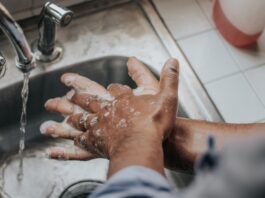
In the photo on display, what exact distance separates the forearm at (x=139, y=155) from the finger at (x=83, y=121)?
0.53 feet

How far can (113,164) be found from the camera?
57 cm

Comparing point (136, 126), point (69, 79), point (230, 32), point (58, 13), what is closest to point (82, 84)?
point (69, 79)

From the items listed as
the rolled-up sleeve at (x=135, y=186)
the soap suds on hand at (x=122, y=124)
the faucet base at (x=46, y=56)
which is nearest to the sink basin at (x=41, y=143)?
the faucet base at (x=46, y=56)

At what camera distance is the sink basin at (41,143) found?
927mm

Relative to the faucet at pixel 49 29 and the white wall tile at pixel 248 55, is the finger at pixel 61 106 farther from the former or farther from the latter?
the white wall tile at pixel 248 55

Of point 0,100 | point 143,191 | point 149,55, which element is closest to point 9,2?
point 0,100

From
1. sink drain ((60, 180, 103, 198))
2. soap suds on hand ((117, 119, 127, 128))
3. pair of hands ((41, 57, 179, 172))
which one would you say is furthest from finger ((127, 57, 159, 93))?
sink drain ((60, 180, 103, 198))

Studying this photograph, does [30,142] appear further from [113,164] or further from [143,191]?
[143,191]

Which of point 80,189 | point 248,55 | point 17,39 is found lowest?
point 80,189

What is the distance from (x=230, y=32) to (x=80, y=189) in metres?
0.43

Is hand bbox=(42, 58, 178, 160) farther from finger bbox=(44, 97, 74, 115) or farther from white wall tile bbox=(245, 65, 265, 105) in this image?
white wall tile bbox=(245, 65, 265, 105)

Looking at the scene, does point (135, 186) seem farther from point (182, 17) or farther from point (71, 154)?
point (182, 17)

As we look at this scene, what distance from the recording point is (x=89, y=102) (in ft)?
2.67

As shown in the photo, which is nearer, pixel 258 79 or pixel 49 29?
pixel 49 29
